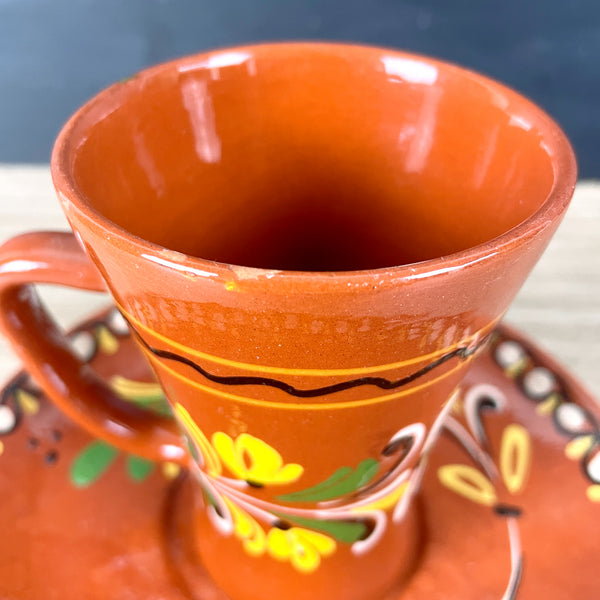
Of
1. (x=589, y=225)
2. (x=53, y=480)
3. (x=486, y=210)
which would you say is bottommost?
(x=589, y=225)

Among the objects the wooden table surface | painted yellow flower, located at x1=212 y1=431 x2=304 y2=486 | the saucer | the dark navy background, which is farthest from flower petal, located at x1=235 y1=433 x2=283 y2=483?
the dark navy background

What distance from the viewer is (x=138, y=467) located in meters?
0.41

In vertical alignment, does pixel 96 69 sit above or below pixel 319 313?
below

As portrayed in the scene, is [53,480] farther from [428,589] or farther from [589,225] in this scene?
[589,225]

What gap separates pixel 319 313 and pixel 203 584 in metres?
0.23

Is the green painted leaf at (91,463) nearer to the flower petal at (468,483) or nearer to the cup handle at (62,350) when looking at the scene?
the cup handle at (62,350)

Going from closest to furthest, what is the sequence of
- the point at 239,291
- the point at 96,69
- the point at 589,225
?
the point at 239,291, the point at 589,225, the point at 96,69

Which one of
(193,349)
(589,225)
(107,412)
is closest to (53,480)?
(107,412)

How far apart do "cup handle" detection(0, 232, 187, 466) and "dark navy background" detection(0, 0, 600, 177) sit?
1.65 ft

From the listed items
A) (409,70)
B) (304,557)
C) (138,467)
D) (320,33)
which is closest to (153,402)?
(138,467)

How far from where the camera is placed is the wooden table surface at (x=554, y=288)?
53cm

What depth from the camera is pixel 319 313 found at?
0.20 meters

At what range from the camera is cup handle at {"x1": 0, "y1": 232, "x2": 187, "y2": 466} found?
0.92 ft

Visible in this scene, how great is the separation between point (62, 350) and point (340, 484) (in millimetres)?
155
